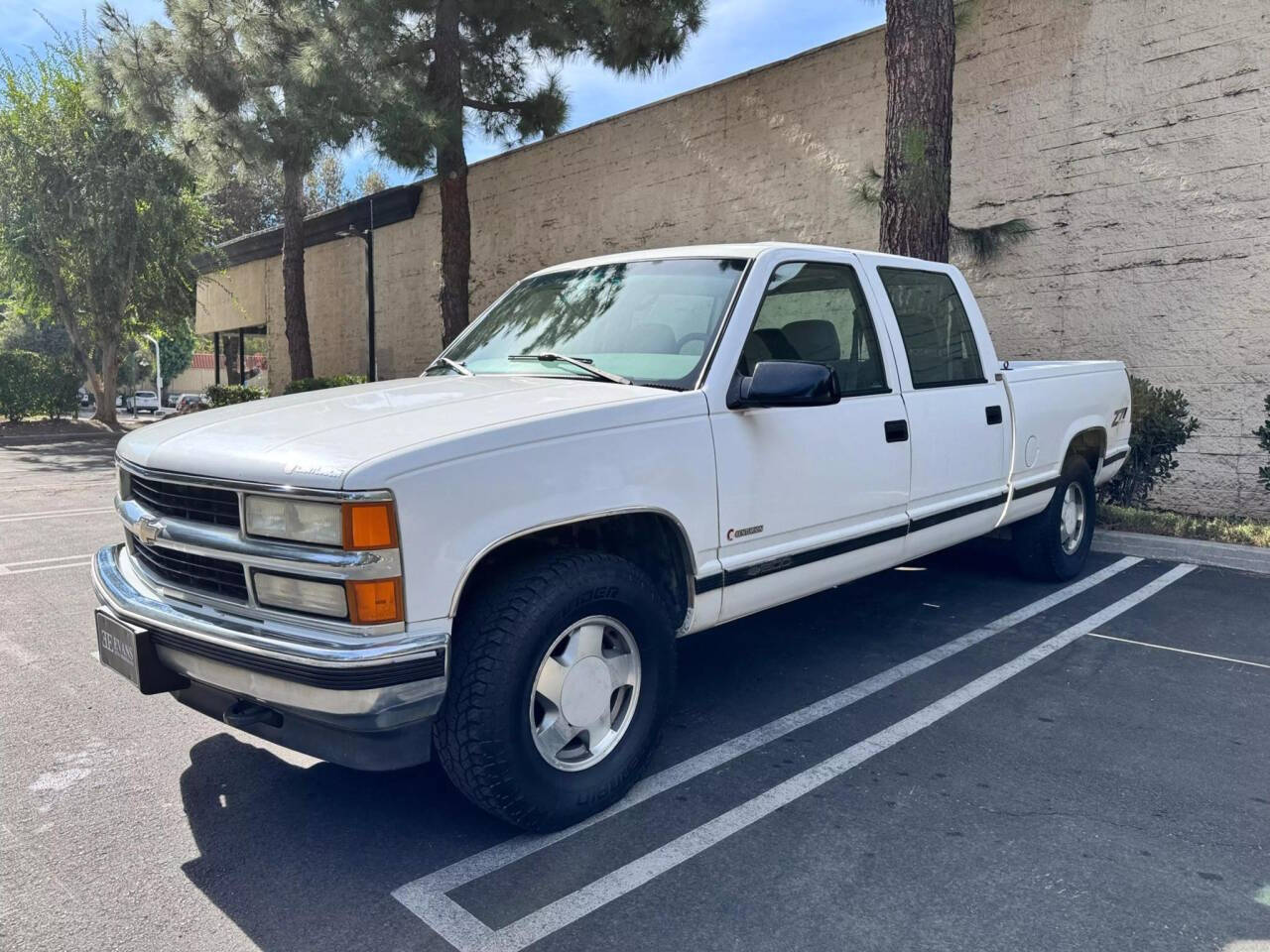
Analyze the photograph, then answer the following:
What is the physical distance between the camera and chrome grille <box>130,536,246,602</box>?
2.89 m

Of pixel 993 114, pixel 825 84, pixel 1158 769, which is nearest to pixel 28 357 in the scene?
pixel 825 84

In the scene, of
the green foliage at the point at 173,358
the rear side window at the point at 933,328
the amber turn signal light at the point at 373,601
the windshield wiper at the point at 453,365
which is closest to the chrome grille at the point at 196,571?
the amber turn signal light at the point at 373,601

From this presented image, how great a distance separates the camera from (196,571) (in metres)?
3.04

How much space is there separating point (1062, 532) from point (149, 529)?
5282 mm

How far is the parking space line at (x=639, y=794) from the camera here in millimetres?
2613

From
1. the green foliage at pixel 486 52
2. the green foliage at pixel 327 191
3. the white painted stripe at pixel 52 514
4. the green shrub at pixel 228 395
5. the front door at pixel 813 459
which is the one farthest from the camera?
the green foliage at pixel 327 191

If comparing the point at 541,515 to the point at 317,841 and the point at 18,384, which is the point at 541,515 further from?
the point at 18,384

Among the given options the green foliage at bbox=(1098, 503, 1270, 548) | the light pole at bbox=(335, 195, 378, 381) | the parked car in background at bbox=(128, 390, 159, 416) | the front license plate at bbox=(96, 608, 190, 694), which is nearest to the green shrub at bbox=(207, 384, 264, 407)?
the light pole at bbox=(335, 195, 378, 381)

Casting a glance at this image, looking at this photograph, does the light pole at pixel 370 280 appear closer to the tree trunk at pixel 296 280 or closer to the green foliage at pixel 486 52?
the tree trunk at pixel 296 280

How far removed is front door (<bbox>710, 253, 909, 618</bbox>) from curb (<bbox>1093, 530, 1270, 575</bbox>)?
3796mm

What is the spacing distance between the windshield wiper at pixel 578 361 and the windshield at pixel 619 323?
2cm

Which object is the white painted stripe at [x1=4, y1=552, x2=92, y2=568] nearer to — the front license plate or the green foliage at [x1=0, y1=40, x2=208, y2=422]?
the front license plate

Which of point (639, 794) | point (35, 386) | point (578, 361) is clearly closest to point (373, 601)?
point (639, 794)

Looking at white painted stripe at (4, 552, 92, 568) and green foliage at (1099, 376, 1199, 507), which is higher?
green foliage at (1099, 376, 1199, 507)
